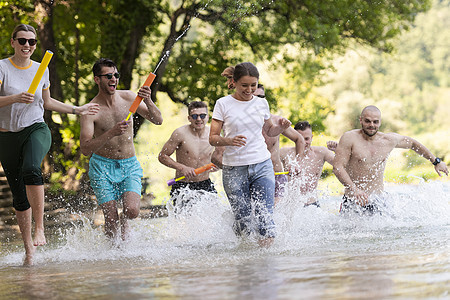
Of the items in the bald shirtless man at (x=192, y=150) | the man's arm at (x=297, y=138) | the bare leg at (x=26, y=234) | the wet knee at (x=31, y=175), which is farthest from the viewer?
the bald shirtless man at (x=192, y=150)

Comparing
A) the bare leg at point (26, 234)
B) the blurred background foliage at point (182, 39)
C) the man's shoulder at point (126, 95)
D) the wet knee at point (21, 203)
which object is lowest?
the bare leg at point (26, 234)

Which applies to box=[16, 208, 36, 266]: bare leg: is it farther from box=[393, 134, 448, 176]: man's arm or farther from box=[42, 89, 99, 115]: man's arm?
box=[393, 134, 448, 176]: man's arm

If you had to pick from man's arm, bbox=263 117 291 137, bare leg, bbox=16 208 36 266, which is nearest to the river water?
bare leg, bbox=16 208 36 266

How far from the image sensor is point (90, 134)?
247 inches

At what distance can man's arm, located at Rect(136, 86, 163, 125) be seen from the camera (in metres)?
6.06

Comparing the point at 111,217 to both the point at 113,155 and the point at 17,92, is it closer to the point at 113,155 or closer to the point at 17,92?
the point at 113,155

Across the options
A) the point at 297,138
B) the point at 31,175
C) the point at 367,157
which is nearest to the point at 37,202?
the point at 31,175

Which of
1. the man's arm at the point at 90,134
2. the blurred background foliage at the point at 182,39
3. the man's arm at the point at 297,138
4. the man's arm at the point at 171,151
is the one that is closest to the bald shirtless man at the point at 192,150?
the man's arm at the point at 171,151

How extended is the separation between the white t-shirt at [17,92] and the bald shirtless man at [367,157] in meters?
3.35

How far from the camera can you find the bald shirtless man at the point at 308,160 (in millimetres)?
8695

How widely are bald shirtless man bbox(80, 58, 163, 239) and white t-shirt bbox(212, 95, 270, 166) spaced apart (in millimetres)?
802

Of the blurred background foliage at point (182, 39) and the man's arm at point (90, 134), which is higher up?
the blurred background foliage at point (182, 39)

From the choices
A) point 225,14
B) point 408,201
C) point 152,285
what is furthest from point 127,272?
point 225,14

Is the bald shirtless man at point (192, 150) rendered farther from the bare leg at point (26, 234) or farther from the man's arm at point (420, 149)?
the man's arm at point (420, 149)
